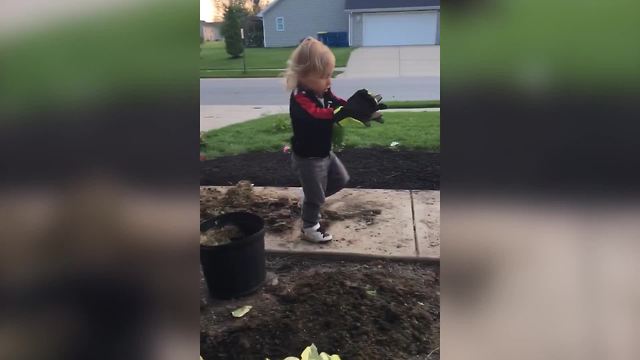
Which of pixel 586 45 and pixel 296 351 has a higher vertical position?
pixel 586 45

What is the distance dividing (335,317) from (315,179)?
105cm

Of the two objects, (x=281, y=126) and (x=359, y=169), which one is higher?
(x=281, y=126)

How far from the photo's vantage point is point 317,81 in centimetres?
302

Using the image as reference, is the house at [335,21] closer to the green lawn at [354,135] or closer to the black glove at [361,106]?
the black glove at [361,106]

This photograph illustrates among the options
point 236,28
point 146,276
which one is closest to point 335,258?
point 236,28

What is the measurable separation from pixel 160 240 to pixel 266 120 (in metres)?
6.98

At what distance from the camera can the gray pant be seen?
329 cm

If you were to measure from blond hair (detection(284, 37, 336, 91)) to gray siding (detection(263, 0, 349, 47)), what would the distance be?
0.23m

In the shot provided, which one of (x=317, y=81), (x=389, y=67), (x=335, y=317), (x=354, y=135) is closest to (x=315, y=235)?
(x=335, y=317)

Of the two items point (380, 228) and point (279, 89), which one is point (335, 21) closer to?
point (380, 228)

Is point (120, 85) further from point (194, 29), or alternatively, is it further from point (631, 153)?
point (631, 153)

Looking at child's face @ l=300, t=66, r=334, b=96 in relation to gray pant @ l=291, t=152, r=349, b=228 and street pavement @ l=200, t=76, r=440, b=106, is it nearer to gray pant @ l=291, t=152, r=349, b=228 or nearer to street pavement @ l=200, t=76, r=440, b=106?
gray pant @ l=291, t=152, r=349, b=228

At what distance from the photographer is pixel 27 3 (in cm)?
138

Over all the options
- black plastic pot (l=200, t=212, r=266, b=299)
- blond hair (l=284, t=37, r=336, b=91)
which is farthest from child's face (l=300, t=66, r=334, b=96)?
black plastic pot (l=200, t=212, r=266, b=299)
